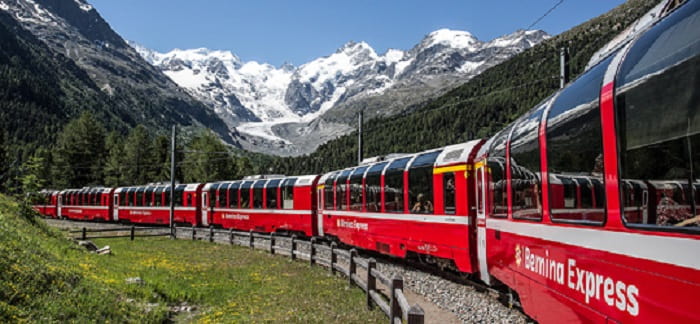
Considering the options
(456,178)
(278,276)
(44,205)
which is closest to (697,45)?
(456,178)

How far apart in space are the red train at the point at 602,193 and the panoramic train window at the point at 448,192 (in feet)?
0.14

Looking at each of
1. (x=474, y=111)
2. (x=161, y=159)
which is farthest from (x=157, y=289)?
(x=474, y=111)

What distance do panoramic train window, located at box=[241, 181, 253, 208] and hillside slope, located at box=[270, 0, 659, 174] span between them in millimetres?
98271

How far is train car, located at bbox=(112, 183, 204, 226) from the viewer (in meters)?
39.6

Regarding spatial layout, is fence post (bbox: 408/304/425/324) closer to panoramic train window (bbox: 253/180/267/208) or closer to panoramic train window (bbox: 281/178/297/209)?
panoramic train window (bbox: 281/178/297/209)

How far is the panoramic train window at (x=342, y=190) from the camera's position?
21672 millimetres

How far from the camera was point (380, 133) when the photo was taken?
175 meters

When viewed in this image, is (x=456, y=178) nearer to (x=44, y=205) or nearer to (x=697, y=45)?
(x=697, y=45)

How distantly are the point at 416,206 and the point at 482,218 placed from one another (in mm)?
3909

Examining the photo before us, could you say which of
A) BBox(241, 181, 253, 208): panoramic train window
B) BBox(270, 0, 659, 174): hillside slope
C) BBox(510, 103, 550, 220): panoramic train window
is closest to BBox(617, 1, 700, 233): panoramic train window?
BBox(510, 103, 550, 220): panoramic train window

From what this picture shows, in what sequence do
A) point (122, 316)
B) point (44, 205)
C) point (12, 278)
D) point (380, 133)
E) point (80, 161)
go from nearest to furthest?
point (12, 278), point (122, 316), point (44, 205), point (80, 161), point (380, 133)

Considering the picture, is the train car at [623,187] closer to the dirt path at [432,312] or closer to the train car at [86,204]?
the dirt path at [432,312]

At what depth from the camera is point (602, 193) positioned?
4.99 metres

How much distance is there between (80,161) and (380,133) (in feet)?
332
